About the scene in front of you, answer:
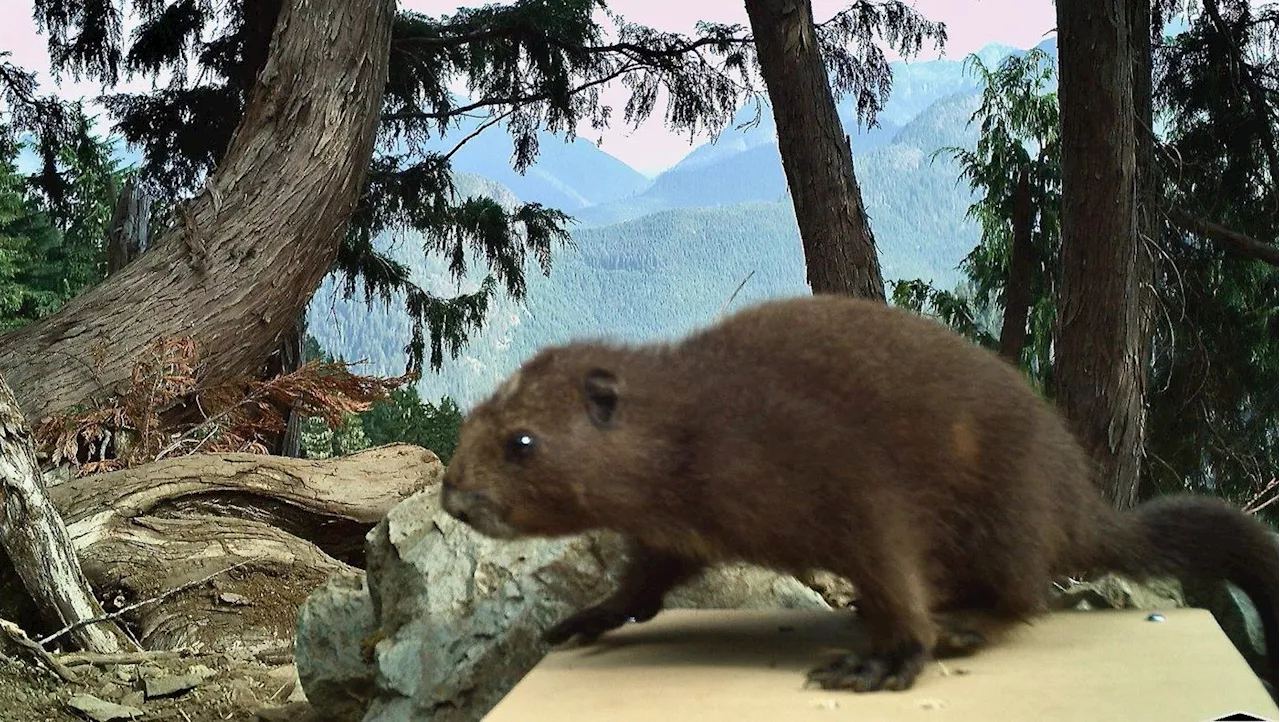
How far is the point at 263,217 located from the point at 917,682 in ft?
13.5

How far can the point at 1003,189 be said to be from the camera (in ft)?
21.5

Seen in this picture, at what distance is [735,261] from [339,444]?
505cm

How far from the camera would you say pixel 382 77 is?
5398 millimetres


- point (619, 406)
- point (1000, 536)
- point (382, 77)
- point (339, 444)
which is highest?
point (382, 77)

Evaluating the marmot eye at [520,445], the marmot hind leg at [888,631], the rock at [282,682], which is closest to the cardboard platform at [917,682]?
the marmot hind leg at [888,631]

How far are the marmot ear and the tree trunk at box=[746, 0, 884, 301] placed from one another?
105 inches

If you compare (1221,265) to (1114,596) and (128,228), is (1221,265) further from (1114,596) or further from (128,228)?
(128,228)

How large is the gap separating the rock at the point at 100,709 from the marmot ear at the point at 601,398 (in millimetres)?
1922

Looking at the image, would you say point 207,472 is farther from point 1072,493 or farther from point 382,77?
point 1072,493

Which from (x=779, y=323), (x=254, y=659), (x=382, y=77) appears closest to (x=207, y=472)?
(x=254, y=659)

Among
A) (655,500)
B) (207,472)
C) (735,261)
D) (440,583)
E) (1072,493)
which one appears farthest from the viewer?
(735,261)

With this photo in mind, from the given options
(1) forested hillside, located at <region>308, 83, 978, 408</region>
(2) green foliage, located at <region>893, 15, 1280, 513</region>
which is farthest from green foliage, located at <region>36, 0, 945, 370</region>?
(2) green foliage, located at <region>893, 15, 1280, 513</region>

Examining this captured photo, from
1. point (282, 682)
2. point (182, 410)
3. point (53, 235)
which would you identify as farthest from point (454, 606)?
point (53, 235)

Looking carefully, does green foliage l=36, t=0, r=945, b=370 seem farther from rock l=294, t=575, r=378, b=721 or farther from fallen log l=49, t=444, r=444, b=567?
rock l=294, t=575, r=378, b=721
